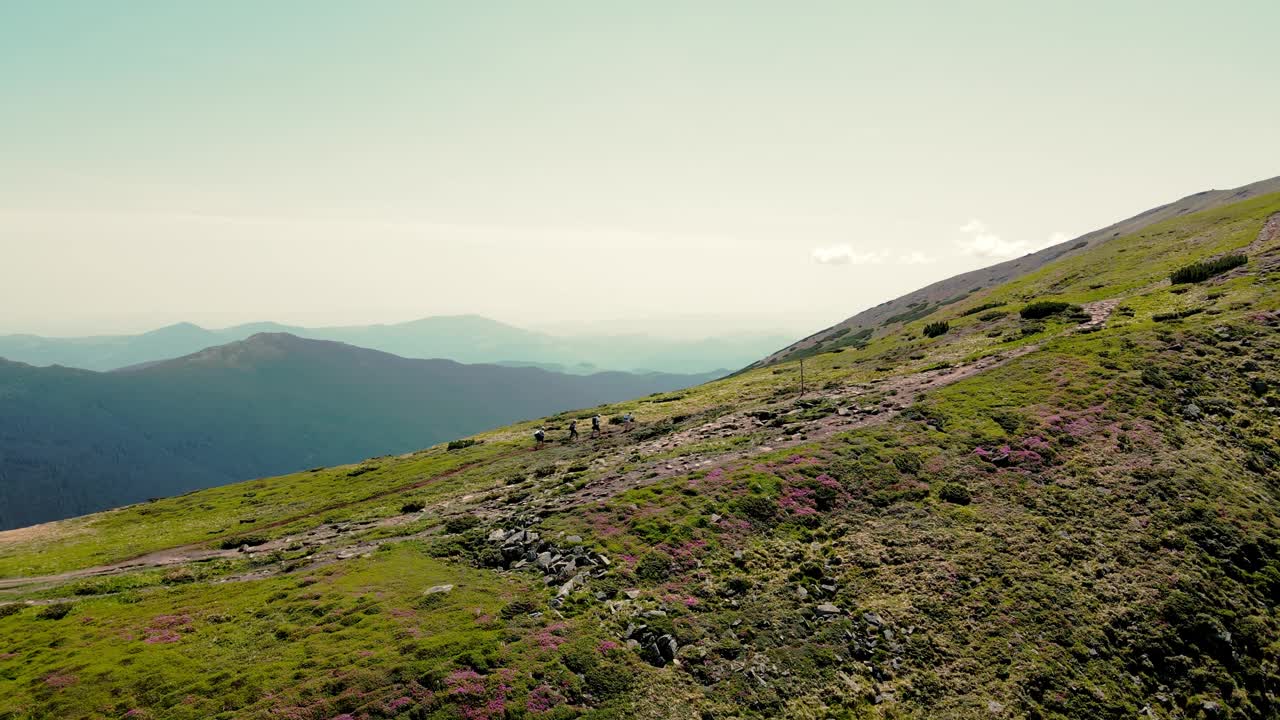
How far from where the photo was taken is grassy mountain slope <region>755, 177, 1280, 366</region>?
138125 millimetres

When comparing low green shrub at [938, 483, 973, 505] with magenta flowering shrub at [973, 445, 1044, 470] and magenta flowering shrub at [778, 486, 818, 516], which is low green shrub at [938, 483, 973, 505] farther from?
magenta flowering shrub at [778, 486, 818, 516]

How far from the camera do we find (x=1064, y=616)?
25.8 meters

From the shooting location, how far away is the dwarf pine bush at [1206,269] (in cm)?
6669

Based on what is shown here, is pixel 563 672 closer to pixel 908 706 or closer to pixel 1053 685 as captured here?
pixel 908 706

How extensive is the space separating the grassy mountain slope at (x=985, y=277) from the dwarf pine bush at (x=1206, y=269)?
57780 millimetres

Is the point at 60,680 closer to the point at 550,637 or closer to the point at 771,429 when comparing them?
the point at 550,637

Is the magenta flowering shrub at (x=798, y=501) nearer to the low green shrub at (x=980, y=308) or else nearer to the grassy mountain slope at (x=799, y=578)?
the grassy mountain slope at (x=799, y=578)

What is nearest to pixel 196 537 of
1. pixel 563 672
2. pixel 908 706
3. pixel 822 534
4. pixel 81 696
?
pixel 81 696

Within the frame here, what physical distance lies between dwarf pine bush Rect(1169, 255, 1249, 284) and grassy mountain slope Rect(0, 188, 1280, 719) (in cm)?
1243

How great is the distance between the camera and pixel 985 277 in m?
167

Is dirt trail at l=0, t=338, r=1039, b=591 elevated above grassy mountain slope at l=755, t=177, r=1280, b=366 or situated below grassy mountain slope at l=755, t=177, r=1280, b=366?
below

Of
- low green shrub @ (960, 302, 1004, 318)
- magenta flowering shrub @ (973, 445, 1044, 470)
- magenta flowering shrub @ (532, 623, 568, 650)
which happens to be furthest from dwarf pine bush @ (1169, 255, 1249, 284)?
magenta flowering shrub @ (532, 623, 568, 650)

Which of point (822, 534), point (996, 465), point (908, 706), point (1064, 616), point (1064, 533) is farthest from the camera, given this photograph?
point (996, 465)

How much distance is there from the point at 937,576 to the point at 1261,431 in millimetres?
29783
